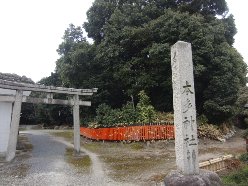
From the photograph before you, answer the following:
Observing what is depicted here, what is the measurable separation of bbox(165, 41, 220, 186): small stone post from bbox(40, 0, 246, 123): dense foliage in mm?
14050

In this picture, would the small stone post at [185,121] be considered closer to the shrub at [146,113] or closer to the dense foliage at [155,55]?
the shrub at [146,113]

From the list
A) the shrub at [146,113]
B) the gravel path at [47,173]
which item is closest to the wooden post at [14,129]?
→ the gravel path at [47,173]

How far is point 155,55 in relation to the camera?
912 inches

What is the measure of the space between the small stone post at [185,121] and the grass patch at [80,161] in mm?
5641

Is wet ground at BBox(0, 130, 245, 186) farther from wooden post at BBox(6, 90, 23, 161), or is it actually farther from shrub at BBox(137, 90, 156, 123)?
shrub at BBox(137, 90, 156, 123)

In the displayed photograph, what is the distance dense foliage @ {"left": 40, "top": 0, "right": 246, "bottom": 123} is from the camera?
76.7 feet

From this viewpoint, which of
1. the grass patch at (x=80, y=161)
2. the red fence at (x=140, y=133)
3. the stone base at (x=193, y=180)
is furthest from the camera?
the red fence at (x=140, y=133)

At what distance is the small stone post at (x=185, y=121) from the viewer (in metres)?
8.02

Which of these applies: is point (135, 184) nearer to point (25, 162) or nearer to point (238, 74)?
point (25, 162)

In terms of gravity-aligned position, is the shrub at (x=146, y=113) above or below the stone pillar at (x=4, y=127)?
above

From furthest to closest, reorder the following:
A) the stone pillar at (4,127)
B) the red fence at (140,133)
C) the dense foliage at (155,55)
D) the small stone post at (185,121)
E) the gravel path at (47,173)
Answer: the dense foliage at (155,55) < the red fence at (140,133) < the stone pillar at (4,127) < the gravel path at (47,173) < the small stone post at (185,121)

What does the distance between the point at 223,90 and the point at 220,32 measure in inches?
210

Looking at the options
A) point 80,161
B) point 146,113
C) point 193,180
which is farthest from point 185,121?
point 146,113

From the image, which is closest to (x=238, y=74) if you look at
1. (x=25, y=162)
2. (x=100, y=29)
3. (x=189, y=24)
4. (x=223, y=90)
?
(x=223, y=90)
